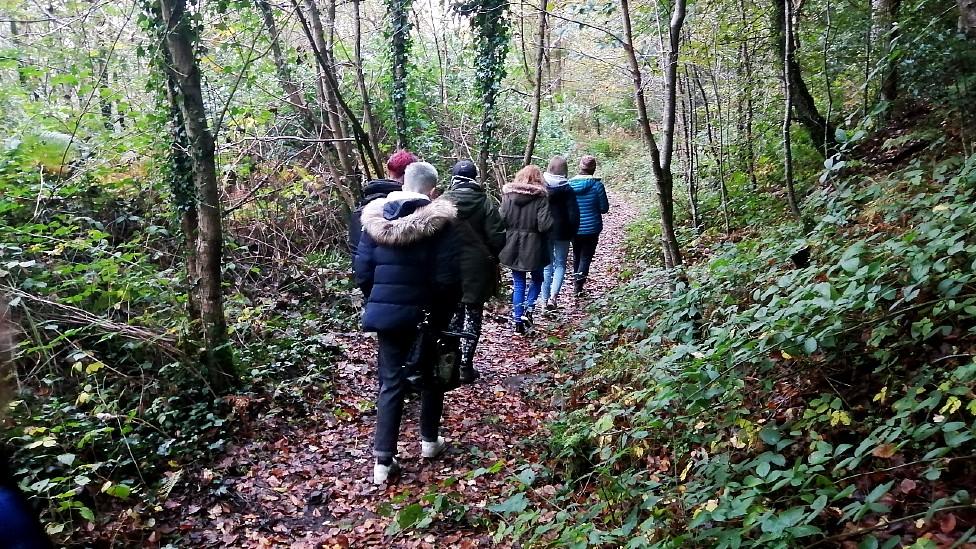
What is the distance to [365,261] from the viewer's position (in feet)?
15.2

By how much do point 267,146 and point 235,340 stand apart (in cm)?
488

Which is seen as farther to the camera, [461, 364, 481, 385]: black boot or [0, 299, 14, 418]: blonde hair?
[461, 364, 481, 385]: black boot

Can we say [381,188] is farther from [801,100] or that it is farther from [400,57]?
[801,100]

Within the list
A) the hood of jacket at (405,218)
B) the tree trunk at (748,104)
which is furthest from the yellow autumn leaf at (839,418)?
the tree trunk at (748,104)

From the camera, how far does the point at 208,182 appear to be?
17.3 feet

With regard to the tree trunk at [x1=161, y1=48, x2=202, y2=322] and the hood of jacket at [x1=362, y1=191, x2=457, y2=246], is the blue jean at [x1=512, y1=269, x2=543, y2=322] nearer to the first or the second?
the hood of jacket at [x1=362, y1=191, x2=457, y2=246]

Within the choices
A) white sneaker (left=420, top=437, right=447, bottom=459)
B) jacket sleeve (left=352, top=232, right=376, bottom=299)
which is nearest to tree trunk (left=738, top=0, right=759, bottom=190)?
jacket sleeve (left=352, top=232, right=376, bottom=299)

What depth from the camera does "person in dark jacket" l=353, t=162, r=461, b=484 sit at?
436cm

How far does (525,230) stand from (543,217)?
0.94ft

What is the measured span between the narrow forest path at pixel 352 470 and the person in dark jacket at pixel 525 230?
1250 millimetres

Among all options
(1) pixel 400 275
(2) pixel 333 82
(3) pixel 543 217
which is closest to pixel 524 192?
(3) pixel 543 217

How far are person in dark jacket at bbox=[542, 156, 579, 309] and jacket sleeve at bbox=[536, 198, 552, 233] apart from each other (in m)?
0.36

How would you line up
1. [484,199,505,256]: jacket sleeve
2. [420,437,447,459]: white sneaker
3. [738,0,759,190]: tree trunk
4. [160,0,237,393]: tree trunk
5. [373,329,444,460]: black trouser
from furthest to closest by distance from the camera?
[738,0,759,190]: tree trunk
[484,199,505,256]: jacket sleeve
[160,0,237,393]: tree trunk
[420,437,447,459]: white sneaker
[373,329,444,460]: black trouser

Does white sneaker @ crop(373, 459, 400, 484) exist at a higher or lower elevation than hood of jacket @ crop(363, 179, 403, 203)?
lower
